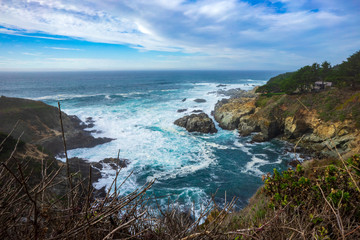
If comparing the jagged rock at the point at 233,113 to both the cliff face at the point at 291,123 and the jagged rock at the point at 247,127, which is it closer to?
the cliff face at the point at 291,123

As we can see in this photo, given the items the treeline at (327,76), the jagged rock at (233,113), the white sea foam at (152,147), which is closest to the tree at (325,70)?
the treeline at (327,76)

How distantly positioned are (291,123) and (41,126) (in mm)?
38209

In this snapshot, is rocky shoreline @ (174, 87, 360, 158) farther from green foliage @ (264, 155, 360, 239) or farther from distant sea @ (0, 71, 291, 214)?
green foliage @ (264, 155, 360, 239)

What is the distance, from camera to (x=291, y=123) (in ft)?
83.9

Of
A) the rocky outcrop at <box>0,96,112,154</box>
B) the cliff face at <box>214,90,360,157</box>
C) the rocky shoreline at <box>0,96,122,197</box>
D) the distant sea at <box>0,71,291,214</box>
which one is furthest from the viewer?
the rocky outcrop at <box>0,96,112,154</box>

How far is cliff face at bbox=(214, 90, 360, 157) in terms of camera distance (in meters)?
20.3

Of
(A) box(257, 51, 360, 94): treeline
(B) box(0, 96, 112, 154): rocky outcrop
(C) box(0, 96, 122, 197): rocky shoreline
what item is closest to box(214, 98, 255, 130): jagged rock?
(A) box(257, 51, 360, 94): treeline

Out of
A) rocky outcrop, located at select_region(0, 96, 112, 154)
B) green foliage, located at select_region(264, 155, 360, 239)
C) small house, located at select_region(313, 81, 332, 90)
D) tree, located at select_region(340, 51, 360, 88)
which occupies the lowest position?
rocky outcrop, located at select_region(0, 96, 112, 154)

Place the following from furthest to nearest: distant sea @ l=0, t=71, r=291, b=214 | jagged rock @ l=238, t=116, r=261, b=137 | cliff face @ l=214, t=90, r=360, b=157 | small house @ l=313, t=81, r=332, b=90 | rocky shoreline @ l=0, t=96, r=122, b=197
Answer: small house @ l=313, t=81, r=332, b=90
jagged rock @ l=238, t=116, r=261, b=137
rocky shoreline @ l=0, t=96, r=122, b=197
cliff face @ l=214, t=90, r=360, b=157
distant sea @ l=0, t=71, r=291, b=214

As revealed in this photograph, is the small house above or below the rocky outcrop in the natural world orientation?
above

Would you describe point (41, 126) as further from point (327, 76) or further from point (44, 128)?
point (327, 76)

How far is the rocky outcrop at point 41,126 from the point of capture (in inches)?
953

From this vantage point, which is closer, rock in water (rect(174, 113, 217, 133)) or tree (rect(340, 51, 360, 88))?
tree (rect(340, 51, 360, 88))

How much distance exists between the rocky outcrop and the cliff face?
2210 cm
